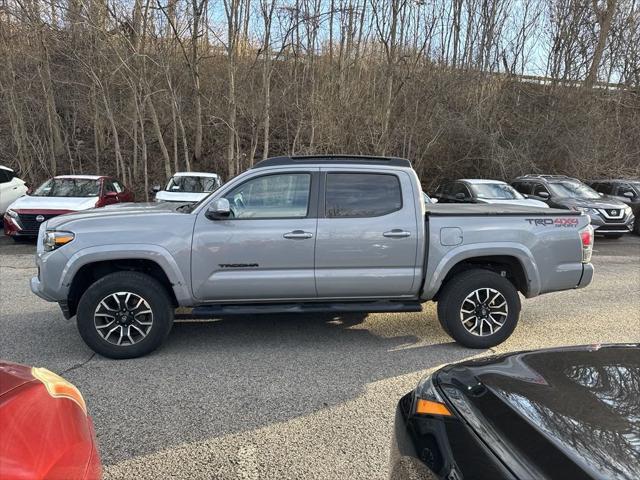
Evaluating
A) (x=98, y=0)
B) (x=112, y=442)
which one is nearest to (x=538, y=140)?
(x=98, y=0)

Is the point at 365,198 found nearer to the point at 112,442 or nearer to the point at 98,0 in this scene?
the point at 112,442

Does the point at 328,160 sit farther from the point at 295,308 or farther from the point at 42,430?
the point at 42,430

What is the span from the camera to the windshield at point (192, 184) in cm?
1273

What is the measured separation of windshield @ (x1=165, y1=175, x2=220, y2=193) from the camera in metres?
12.7

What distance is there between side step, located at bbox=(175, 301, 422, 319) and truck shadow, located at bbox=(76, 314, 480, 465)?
411 millimetres

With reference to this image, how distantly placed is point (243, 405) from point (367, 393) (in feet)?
3.30

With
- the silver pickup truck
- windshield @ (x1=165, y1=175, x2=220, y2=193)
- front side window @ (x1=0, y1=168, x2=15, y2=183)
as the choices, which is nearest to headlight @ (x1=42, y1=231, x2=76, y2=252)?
the silver pickup truck

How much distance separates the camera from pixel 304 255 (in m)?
4.66

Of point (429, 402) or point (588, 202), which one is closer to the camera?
point (429, 402)

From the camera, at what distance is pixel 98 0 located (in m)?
14.9

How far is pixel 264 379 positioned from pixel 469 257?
2.36 m

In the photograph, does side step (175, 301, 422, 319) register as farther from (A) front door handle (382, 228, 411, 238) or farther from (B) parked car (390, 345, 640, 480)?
(B) parked car (390, 345, 640, 480)

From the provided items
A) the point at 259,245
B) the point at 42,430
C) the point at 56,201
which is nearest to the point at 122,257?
the point at 259,245

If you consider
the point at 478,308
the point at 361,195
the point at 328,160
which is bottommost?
the point at 478,308
